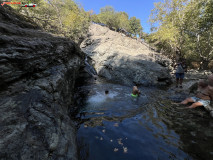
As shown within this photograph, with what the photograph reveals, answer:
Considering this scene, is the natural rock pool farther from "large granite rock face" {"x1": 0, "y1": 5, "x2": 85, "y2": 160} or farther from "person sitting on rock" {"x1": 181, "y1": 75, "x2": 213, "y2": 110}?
"large granite rock face" {"x1": 0, "y1": 5, "x2": 85, "y2": 160}

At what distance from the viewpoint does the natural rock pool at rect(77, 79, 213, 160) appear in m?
2.63

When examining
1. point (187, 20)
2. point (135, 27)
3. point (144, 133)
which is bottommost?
point (144, 133)

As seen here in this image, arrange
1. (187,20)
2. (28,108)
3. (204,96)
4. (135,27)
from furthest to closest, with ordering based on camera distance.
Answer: (135,27)
(187,20)
(204,96)
(28,108)

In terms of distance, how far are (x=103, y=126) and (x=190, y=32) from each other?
25576mm

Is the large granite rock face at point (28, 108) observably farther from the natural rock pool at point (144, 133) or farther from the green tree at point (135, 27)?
the green tree at point (135, 27)

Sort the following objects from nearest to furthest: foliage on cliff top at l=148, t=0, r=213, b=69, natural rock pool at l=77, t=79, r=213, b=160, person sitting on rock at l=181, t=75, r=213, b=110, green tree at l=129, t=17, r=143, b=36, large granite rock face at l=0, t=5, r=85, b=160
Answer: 1. large granite rock face at l=0, t=5, r=85, b=160
2. natural rock pool at l=77, t=79, r=213, b=160
3. person sitting on rock at l=181, t=75, r=213, b=110
4. foliage on cliff top at l=148, t=0, r=213, b=69
5. green tree at l=129, t=17, r=143, b=36

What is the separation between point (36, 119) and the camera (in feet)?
6.63

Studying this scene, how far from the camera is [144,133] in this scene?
343 cm

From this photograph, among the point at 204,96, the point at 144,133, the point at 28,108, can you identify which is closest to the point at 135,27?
the point at 204,96

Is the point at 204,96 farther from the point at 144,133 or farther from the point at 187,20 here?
the point at 187,20

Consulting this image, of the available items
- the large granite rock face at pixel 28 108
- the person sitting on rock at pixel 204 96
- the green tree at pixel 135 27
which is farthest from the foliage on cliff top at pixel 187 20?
the green tree at pixel 135 27

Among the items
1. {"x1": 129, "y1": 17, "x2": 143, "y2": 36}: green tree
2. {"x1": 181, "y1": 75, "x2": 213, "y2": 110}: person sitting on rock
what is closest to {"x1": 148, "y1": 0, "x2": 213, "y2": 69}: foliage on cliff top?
{"x1": 181, "y1": 75, "x2": 213, "y2": 110}: person sitting on rock

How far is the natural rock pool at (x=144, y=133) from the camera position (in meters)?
2.63

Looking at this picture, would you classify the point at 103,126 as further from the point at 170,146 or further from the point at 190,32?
the point at 190,32
